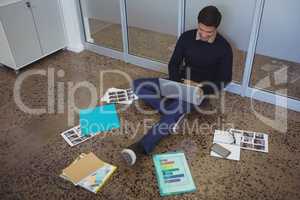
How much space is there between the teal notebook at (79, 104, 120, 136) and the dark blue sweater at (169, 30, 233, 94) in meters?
0.58

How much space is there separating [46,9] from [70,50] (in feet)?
1.80

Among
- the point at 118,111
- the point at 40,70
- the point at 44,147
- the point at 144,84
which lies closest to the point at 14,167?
the point at 44,147

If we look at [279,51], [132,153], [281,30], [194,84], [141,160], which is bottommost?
[141,160]

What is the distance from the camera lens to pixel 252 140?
6.72 feet

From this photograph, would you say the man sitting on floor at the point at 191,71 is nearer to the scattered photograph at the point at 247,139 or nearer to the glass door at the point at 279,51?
the glass door at the point at 279,51

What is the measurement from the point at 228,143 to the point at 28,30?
2.18m

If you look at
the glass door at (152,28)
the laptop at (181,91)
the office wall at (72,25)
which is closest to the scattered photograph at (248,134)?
the laptop at (181,91)

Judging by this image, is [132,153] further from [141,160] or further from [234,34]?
[234,34]

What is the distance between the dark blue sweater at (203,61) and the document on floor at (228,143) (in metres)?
0.39

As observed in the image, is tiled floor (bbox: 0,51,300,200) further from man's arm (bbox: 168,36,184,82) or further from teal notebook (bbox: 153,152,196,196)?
man's arm (bbox: 168,36,184,82)

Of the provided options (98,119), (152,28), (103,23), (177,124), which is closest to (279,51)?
(177,124)

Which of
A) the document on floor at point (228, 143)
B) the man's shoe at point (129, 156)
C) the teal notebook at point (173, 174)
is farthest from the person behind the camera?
the document on floor at point (228, 143)

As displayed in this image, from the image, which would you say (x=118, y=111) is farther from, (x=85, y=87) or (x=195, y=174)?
(x=195, y=174)

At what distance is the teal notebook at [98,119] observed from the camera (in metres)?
2.18
